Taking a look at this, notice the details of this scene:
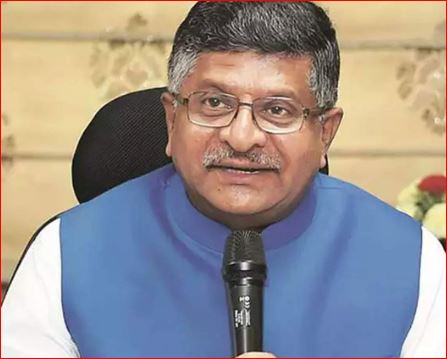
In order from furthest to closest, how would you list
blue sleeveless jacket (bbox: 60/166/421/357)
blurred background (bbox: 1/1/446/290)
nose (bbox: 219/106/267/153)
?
blurred background (bbox: 1/1/446/290)
blue sleeveless jacket (bbox: 60/166/421/357)
nose (bbox: 219/106/267/153)

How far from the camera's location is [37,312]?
4.53 feet

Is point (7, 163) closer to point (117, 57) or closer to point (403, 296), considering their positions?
point (117, 57)

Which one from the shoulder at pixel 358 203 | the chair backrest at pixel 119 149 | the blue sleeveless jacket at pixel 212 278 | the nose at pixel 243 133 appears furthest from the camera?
the chair backrest at pixel 119 149

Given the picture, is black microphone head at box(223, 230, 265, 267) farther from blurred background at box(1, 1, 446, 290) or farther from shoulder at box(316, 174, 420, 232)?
blurred background at box(1, 1, 446, 290)

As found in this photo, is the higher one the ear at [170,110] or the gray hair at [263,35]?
the gray hair at [263,35]

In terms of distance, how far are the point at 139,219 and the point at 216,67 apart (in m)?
0.30

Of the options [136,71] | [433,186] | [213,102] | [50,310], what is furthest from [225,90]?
[136,71]

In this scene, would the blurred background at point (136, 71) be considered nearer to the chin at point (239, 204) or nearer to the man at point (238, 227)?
the man at point (238, 227)

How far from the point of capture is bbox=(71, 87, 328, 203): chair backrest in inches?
70.2

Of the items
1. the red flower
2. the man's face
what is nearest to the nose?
the man's face

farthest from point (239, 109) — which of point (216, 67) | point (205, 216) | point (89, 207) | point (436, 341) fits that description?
point (436, 341)

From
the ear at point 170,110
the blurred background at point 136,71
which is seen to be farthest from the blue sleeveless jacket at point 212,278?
the blurred background at point 136,71

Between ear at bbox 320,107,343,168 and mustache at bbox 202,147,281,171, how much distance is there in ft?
0.40

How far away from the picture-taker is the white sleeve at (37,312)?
1362 millimetres
